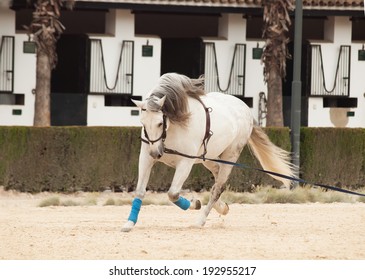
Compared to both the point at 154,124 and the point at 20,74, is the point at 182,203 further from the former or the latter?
the point at 20,74

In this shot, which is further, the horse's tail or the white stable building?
the white stable building

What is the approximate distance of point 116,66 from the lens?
3747 centimetres

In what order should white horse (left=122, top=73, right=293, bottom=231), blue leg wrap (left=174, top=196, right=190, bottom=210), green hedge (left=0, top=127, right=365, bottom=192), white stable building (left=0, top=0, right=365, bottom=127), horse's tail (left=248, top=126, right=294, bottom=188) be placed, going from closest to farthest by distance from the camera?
white horse (left=122, top=73, right=293, bottom=231)
blue leg wrap (left=174, top=196, right=190, bottom=210)
horse's tail (left=248, top=126, right=294, bottom=188)
green hedge (left=0, top=127, right=365, bottom=192)
white stable building (left=0, top=0, right=365, bottom=127)

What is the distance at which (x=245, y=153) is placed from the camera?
1156 inches

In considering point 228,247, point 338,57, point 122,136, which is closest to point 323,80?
point 338,57

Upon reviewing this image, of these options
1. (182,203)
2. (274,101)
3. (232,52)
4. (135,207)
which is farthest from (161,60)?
(135,207)

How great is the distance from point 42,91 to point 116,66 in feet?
10.5

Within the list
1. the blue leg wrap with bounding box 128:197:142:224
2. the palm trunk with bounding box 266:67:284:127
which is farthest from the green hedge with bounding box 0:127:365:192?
the blue leg wrap with bounding box 128:197:142:224

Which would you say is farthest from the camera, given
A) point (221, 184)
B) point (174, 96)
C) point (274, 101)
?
point (274, 101)

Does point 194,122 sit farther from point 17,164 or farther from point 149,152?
point 17,164

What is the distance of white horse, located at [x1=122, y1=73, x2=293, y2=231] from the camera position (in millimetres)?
17516

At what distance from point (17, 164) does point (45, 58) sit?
6.95 meters

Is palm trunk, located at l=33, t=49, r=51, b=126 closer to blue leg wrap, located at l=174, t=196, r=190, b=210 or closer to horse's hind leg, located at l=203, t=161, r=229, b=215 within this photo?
horse's hind leg, located at l=203, t=161, r=229, b=215

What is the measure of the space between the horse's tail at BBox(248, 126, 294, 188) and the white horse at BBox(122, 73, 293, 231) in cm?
46
